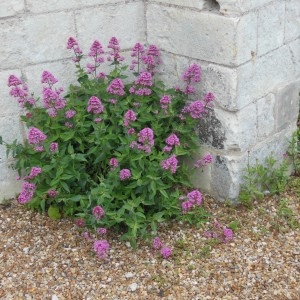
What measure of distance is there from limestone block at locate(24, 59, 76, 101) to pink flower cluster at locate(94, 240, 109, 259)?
1054mm

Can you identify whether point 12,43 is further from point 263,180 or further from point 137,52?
point 263,180

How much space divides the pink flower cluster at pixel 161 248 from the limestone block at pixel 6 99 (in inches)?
47.0

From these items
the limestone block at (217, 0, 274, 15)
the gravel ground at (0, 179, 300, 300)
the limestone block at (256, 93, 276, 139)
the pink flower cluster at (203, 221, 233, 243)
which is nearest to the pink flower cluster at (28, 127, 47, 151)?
the gravel ground at (0, 179, 300, 300)

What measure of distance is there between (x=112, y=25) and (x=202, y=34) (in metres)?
0.61

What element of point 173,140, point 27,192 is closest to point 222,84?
point 173,140

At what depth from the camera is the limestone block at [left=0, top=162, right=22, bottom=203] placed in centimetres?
398

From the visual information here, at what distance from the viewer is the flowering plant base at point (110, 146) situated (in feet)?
11.6

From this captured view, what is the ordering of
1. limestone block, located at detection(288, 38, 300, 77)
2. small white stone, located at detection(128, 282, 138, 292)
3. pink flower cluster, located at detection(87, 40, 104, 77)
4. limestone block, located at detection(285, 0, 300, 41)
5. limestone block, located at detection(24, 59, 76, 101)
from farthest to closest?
limestone block, located at detection(288, 38, 300, 77), limestone block, located at detection(285, 0, 300, 41), limestone block, located at detection(24, 59, 76, 101), pink flower cluster, located at detection(87, 40, 104, 77), small white stone, located at detection(128, 282, 138, 292)

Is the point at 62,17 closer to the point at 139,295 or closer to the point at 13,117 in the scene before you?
the point at 13,117

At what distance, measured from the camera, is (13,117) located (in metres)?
3.88

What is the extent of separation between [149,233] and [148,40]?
4.19ft

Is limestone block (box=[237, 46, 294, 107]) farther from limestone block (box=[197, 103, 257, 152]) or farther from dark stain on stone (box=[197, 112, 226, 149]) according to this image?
dark stain on stone (box=[197, 112, 226, 149])

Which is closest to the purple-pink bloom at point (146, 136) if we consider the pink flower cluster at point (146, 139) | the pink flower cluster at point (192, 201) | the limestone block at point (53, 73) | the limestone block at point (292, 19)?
the pink flower cluster at point (146, 139)

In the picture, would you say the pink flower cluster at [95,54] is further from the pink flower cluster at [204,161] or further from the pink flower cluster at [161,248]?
the pink flower cluster at [161,248]
